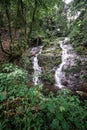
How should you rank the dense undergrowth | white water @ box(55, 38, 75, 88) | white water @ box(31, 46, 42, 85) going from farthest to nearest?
white water @ box(55, 38, 75, 88), white water @ box(31, 46, 42, 85), the dense undergrowth

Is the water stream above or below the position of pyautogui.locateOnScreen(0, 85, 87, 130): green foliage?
below

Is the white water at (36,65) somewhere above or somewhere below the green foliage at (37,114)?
below

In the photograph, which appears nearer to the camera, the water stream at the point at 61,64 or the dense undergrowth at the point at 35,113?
the dense undergrowth at the point at 35,113

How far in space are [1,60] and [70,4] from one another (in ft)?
54.9

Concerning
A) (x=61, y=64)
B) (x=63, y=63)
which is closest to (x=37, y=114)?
(x=61, y=64)

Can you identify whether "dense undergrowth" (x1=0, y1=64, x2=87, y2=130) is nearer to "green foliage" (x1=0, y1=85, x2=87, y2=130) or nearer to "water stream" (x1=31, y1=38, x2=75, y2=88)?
"green foliage" (x1=0, y1=85, x2=87, y2=130)

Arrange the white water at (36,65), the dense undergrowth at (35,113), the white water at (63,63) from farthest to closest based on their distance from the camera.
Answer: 1. the white water at (63,63)
2. the white water at (36,65)
3. the dense undergrowth at (35,113)

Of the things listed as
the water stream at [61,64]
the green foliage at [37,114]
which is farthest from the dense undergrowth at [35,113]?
the water stream at [61,64]

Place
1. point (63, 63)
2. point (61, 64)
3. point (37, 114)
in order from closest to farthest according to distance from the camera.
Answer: point (37, 114) < point (61, 64) < point (63, 63)

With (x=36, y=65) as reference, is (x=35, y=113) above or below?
above

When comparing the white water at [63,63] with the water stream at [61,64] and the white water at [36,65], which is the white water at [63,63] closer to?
the water stream at [61,64]

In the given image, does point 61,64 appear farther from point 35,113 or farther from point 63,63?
point 35,113

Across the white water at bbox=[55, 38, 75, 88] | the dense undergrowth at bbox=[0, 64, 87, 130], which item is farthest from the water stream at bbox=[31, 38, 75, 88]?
the dense undergrowth at bbox=[0, 64, 87, 130]

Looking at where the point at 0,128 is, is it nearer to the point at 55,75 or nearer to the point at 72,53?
Result: the point at 55,75
